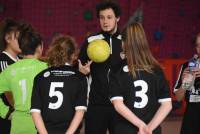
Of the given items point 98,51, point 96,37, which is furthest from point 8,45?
point 96,37

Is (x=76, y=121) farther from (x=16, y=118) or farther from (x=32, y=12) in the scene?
(x=32, y=12)

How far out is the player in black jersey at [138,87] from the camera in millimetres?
4098

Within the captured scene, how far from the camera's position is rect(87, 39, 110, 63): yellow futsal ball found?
5117mm

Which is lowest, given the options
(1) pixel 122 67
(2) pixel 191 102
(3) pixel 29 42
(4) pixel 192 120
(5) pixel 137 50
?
(4) pixel 192 120

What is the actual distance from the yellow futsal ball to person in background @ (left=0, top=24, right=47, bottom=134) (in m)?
0.77

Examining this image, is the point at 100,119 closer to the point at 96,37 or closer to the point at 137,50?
the point at 96,37

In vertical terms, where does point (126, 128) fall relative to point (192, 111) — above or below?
above

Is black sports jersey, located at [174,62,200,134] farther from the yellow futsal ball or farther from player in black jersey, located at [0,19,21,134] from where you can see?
player in black jersey, located at [0,19,21,134]

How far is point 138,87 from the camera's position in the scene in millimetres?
4098

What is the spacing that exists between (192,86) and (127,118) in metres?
1.48

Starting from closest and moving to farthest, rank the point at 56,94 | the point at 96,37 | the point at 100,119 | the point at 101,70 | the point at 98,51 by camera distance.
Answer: the point at 56,94 → the point at 98,51 → the point at 100,119 → the point at 101,70 → the point at 96,37

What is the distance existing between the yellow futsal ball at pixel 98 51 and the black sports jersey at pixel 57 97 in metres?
0.89

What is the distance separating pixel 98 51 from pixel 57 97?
42.3 inches

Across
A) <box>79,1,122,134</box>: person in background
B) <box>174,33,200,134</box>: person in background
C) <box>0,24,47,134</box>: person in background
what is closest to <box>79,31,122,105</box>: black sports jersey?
<box>79,1,122,134</box>: person in background
